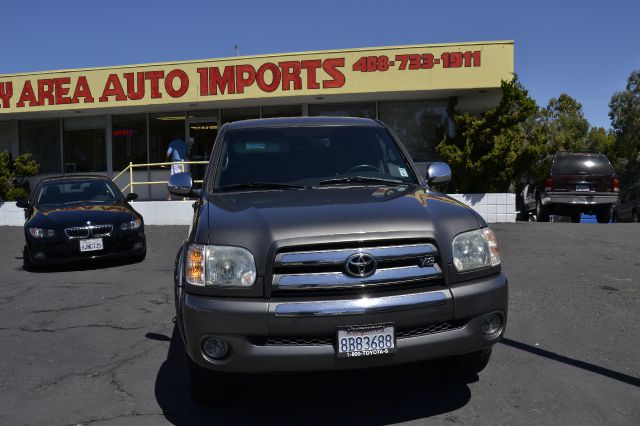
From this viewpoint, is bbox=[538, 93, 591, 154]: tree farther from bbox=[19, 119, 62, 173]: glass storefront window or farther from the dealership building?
bbox=[19, 119, 62, 173]: glass storefront window

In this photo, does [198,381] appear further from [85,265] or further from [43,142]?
[43,142]

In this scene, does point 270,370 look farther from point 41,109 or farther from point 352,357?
point 41,109

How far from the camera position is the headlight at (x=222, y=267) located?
3.23 m

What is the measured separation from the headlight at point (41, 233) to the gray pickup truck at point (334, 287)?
250 inches

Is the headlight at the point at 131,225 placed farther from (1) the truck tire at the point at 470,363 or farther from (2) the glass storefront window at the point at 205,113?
(2) the glass storefront window at the point at 205,113

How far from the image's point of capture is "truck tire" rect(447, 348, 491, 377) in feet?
12.9

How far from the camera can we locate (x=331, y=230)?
324 cm

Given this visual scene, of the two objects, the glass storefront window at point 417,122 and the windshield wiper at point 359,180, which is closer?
the windshield wiper at point 359,180

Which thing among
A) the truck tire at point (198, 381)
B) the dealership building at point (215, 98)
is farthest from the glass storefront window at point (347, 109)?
the truck tire at point (198, 381)

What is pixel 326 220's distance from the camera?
3.33m

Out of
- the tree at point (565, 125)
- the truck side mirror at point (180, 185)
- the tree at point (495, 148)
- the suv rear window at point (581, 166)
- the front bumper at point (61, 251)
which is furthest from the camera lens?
the tree at point (565, 125)

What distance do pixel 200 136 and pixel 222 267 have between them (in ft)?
52.9

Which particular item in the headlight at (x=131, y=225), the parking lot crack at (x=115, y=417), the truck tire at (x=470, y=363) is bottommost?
the parking lot crack at (x=115, y=417)

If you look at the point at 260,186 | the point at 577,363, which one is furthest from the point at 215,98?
the point at 577,363
